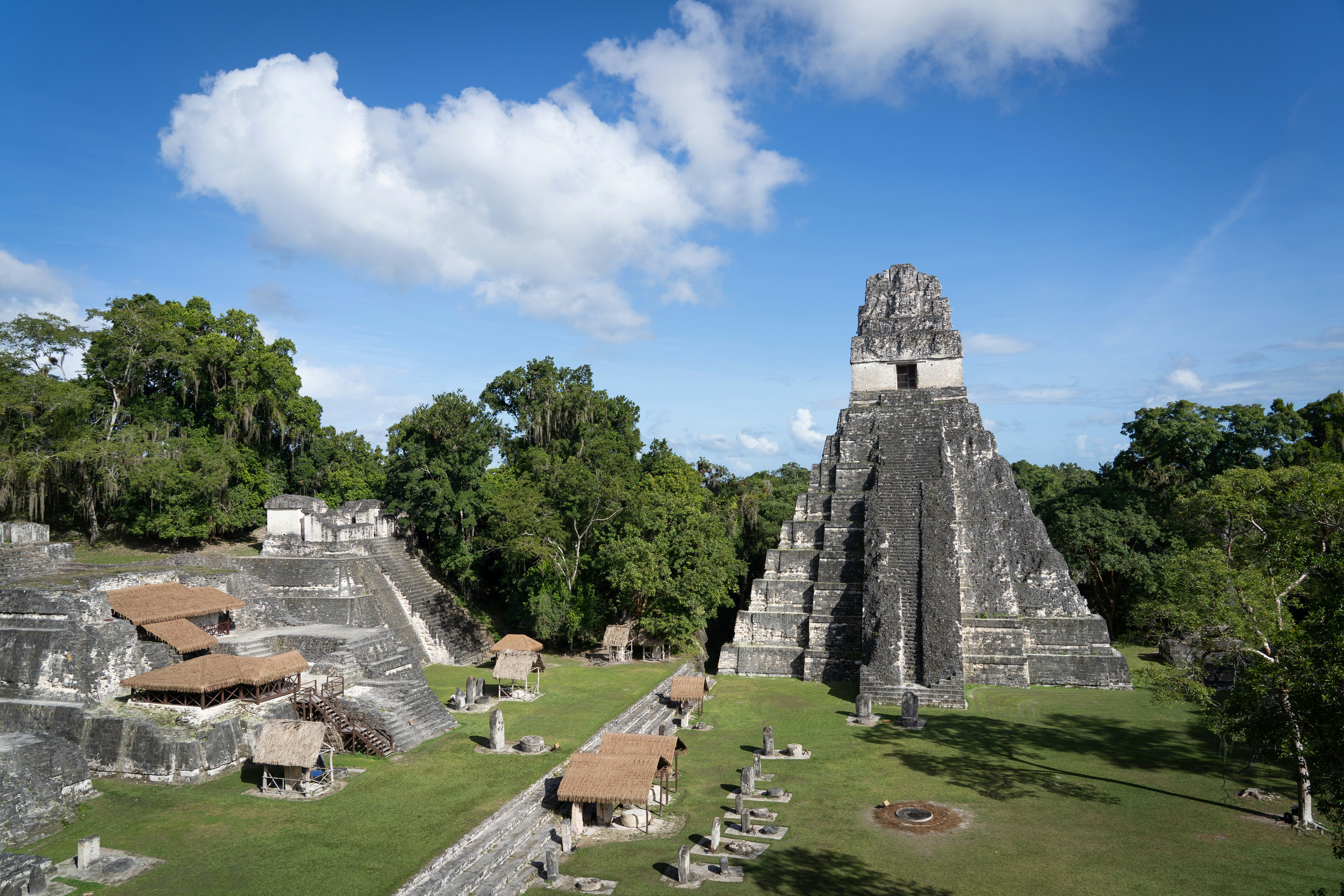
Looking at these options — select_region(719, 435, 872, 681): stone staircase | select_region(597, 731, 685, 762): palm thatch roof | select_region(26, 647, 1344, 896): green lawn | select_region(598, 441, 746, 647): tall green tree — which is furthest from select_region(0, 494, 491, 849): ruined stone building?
select_region(719, 435, 872, 681): stone staircase

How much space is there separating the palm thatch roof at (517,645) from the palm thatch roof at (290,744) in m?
8.08

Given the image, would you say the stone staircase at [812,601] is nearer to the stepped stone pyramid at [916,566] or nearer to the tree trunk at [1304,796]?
the stepped stone pyramid at [916,566]

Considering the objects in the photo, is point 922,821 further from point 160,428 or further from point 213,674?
point 160,428

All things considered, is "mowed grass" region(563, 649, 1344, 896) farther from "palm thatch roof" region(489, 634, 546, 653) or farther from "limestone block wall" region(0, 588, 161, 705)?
"limestone block wall" region(0, 588, 161, 705)

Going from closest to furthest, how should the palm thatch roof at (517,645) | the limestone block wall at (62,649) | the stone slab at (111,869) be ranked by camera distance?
the stone slab at (111,869), the limestone block wall at (62,649), the palm thatch roof at (517,645)

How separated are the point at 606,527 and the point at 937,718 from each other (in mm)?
15189

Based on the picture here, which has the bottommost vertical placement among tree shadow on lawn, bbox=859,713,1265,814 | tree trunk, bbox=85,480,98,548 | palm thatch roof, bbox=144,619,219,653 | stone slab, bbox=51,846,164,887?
stone slab, bbox=51,846,164,887

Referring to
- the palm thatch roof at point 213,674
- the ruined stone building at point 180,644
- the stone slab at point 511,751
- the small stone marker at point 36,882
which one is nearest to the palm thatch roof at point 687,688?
the stone slab at point 511,751

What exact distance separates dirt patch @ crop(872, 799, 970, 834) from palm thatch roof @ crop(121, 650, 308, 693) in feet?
46.3

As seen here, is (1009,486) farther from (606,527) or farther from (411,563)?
(411,563)

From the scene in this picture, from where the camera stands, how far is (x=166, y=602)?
1967 cm

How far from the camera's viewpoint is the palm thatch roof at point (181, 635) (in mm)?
18469

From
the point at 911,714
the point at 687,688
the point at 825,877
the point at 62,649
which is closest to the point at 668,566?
the point at 687,688

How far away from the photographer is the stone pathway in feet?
38.8
